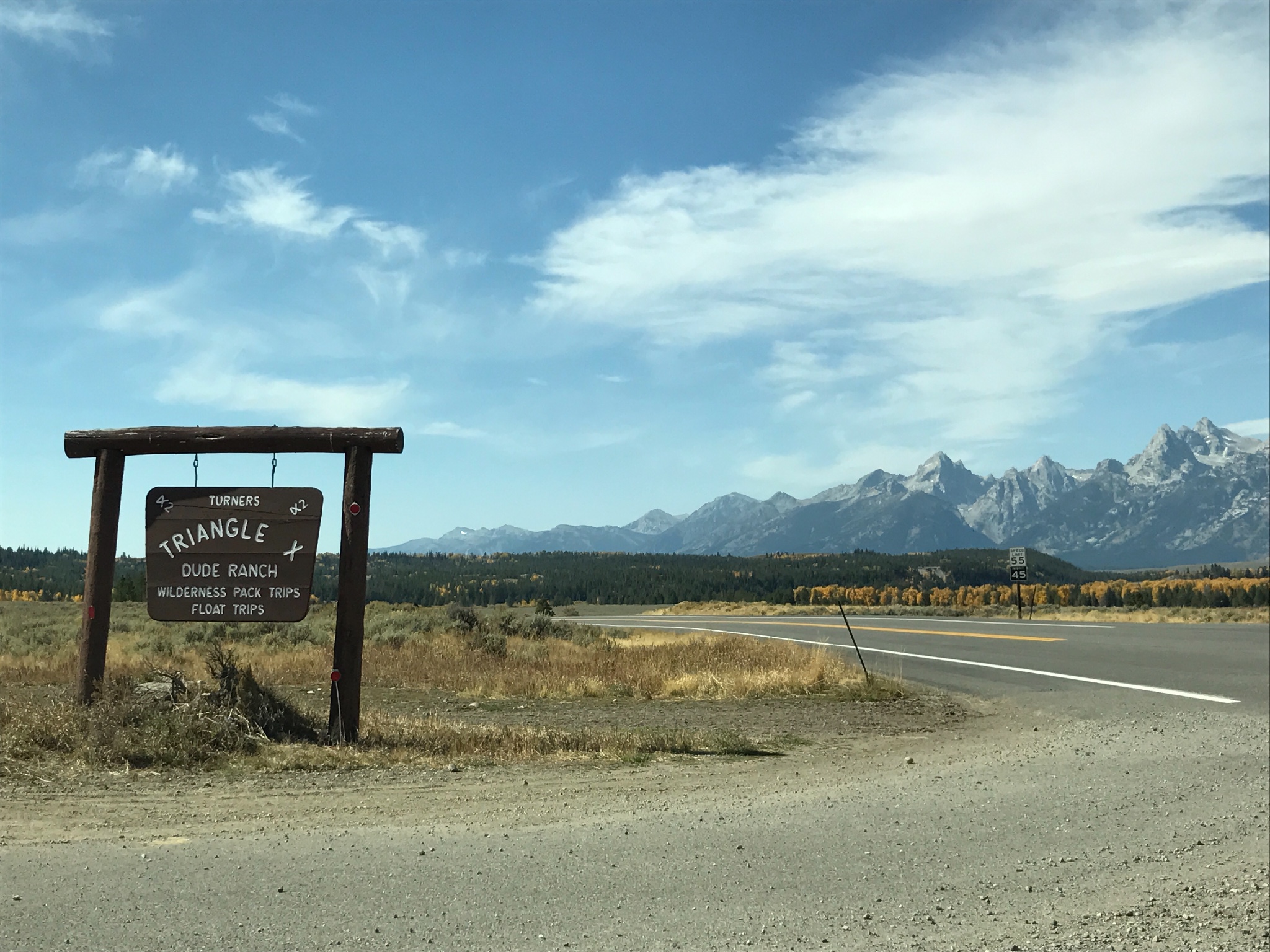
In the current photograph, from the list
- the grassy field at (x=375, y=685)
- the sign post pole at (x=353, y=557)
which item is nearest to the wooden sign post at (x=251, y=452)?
the sign post pole at (x=353, y=557)

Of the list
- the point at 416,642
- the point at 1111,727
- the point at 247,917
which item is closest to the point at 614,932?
the point at 247,917

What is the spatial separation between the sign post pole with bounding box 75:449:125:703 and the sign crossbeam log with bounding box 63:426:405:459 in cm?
23

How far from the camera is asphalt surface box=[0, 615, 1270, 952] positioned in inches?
180

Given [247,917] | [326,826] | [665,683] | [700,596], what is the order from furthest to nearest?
[700,596] < [665,683] < [326,826] < [247,917]

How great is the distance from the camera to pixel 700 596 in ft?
444

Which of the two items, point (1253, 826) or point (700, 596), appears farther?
point (700, 596)

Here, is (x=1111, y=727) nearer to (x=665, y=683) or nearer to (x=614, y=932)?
(x=665, y=683)

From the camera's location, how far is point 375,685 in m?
15.2

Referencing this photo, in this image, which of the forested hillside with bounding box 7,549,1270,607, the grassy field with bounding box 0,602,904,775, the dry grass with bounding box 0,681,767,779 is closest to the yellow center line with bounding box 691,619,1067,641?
the grassy field with bounding box 0,602,904,775

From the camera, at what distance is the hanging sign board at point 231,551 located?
364 inches

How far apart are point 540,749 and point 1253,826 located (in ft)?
17.8

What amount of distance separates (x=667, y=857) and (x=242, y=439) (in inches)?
237

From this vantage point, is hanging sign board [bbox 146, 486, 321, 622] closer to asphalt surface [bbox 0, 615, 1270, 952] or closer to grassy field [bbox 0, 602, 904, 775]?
grassy field [bbox 0, 602, 904, 775]

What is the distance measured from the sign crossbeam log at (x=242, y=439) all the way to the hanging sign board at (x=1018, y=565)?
32.9 metres
